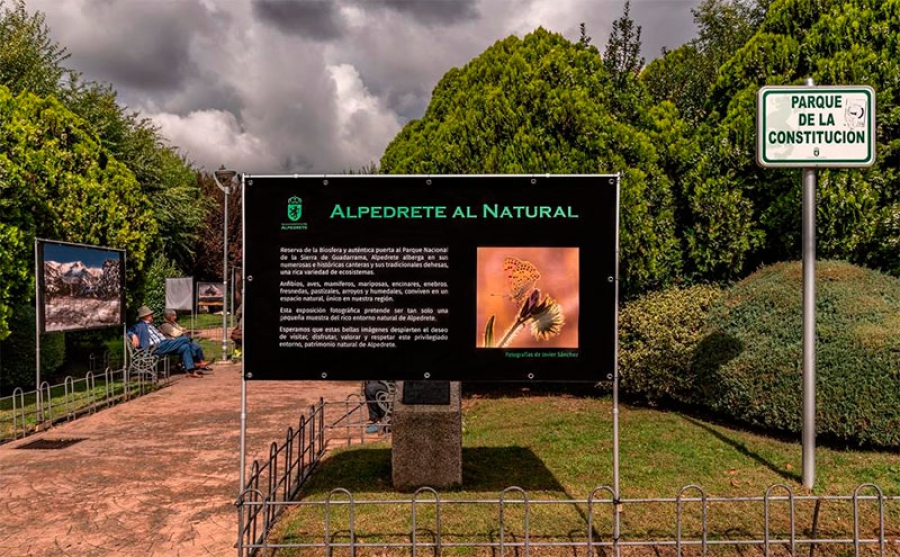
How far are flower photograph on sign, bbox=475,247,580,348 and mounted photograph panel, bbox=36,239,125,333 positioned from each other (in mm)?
8725

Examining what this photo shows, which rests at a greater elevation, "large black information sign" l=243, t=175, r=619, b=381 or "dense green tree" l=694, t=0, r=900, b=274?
"dense green tree" l=694, t=0, r=900, b=274

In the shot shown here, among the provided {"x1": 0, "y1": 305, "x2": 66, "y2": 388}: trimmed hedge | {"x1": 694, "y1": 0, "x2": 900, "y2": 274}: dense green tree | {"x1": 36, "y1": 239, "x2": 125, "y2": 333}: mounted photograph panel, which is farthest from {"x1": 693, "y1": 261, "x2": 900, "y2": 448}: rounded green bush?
{"x1": 0, "y1": 305, "x2": 66, "y2": 388}: trimmed hedge

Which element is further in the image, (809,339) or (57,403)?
(57,403)

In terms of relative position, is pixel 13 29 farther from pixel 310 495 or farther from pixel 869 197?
pixel 869 197

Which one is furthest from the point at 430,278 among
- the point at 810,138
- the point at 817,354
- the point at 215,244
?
the point at 215,244

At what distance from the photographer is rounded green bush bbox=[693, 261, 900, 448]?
23.0 ft

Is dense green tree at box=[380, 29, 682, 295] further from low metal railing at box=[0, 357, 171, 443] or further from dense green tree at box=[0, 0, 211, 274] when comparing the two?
dense green tree at box=[0, 0, 211, 274]

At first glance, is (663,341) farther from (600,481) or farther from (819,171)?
(600,481)

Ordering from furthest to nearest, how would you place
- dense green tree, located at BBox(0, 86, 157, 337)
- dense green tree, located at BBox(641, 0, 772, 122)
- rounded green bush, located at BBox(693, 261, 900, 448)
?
dense green tree, located at BBox(641, 0, 772, 122), dense green tree, located at BBox(0, 86, 157, 337), rounded green bush, located at BBox(693, 261, 900, 448)

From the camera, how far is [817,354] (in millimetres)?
7383

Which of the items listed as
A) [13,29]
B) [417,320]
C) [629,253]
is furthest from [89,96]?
[417,320]

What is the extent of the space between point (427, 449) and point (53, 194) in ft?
41.3

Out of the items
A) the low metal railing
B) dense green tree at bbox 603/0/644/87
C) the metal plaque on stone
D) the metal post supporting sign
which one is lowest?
the low metal railing

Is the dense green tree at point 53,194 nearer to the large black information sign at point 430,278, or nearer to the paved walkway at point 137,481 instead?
the paved walkway at point 137,481
